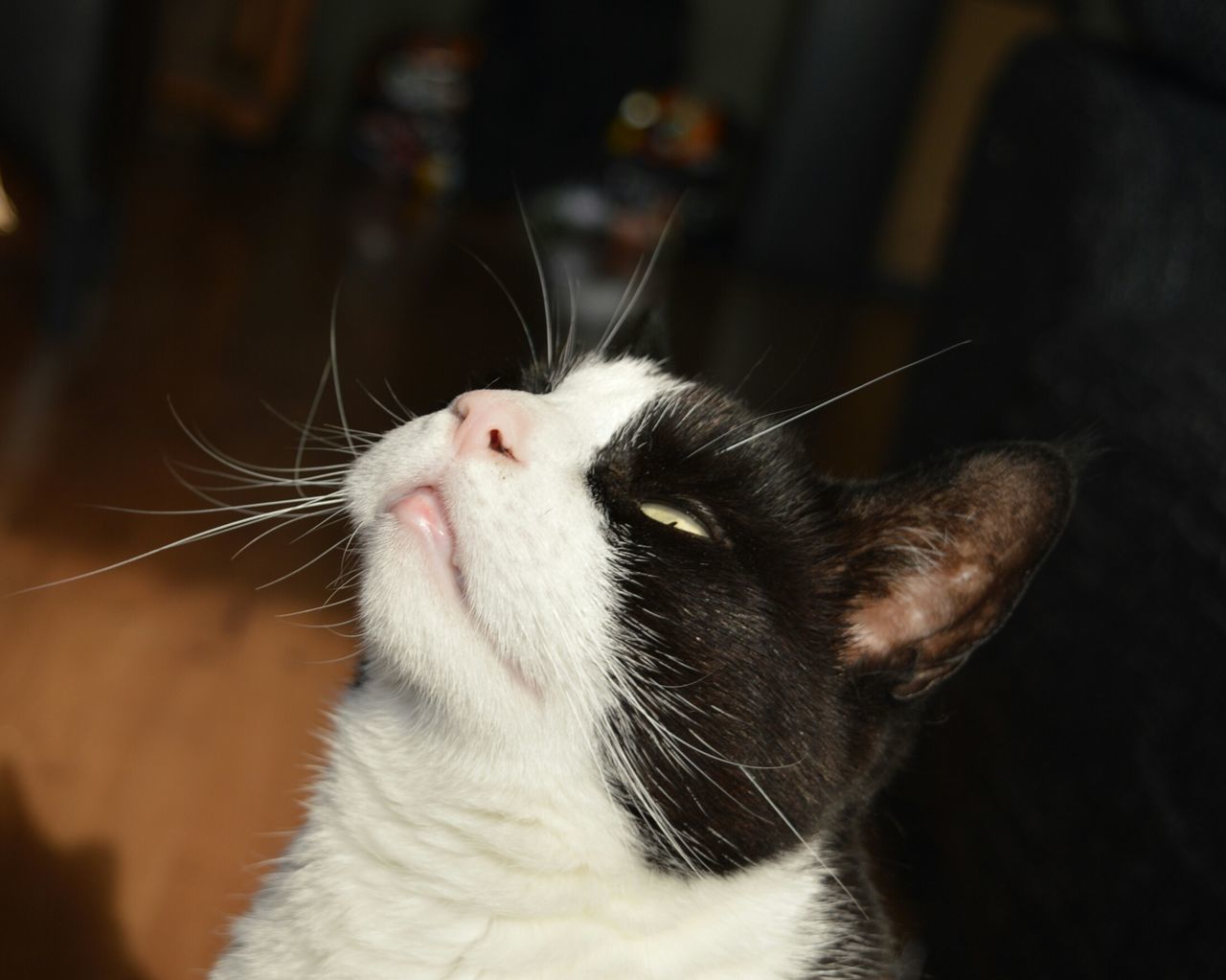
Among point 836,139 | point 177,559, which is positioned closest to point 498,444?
point 177,559

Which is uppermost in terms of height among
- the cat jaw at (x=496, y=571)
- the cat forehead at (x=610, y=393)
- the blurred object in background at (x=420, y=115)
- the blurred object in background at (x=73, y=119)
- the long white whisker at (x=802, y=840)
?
the cat forehead at (x=610, y=393)

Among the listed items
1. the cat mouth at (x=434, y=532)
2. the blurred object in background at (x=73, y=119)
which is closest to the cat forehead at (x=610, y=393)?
the cat mouth at (x=434, y=532)

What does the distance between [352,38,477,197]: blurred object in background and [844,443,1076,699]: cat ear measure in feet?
14.4

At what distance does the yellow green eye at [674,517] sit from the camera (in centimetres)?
98

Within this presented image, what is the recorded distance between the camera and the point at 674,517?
987 mm

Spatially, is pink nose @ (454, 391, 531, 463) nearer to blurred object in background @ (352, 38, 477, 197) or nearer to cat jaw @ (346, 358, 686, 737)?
cat jaw @ (346, 358, 686, 737)

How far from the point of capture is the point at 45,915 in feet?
4.39

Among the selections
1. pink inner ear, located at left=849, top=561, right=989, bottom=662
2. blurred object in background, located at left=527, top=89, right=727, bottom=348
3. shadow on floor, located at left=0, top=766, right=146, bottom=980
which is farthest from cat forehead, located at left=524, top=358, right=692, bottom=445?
blurred object in background, located at left=527, top=89, right=727, bottom=348

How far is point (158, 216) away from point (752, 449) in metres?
3.31

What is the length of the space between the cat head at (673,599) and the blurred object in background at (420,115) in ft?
14.3

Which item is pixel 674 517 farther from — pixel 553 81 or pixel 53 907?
pixel 553 81

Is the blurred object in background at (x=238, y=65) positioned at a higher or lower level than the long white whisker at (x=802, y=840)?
lower

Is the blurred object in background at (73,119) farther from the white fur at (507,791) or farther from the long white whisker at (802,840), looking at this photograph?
the long white whisker at (802,840)

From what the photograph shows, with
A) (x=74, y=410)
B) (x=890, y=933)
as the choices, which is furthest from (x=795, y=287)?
(x=890, y=933)
